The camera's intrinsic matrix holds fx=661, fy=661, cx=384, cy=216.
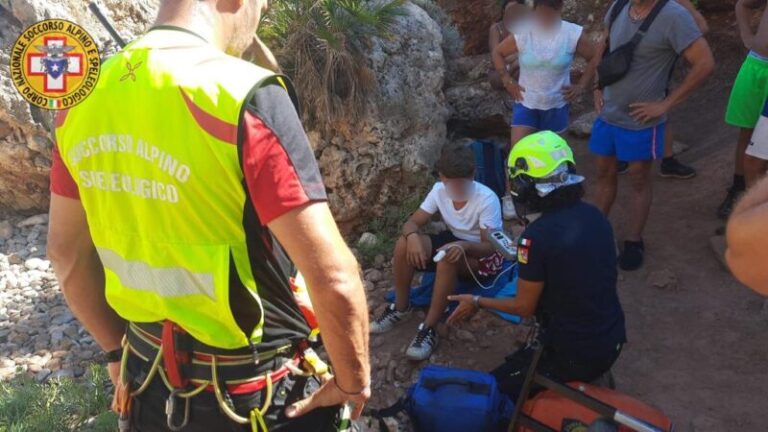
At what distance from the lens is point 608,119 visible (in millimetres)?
4621

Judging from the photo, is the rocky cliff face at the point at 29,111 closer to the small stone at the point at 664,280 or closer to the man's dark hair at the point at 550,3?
the man's dark hair at the point at 550,3

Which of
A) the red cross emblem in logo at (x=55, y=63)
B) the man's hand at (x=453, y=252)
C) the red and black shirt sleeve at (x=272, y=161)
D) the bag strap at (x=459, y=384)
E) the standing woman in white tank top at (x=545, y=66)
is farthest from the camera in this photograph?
the standing woman in white tank top at (x=545, y=66)

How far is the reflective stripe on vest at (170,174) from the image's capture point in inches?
60.1

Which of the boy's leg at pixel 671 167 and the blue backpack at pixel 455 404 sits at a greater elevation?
the blue backpack at pixel 455 404

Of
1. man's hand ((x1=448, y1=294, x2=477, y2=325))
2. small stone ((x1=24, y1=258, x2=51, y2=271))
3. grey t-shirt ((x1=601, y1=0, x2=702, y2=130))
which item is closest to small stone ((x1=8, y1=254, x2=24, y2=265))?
small stone ((x1=24, y1=258, x2=51, y2=271))

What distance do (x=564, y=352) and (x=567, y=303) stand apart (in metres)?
0.25

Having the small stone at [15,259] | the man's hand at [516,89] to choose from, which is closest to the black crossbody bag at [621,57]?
the man's hand at [516,89]

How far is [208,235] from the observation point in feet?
5.31

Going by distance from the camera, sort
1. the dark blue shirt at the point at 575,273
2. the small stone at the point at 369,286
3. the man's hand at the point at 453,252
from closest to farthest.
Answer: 1. the dark blue shirt at the point at 575,273
2. the man's hand at the point at 453,252
3. the small stone at the point at 369,286

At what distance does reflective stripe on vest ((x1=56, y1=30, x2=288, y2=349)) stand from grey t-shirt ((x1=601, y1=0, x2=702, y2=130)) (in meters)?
3.47

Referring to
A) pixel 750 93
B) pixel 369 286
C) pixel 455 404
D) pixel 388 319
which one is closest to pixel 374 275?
pixel 369 286

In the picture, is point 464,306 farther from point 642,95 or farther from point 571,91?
point 571,91

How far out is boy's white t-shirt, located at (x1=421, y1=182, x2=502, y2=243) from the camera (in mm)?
4250

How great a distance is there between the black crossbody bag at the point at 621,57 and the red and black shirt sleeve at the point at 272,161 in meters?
3.49
